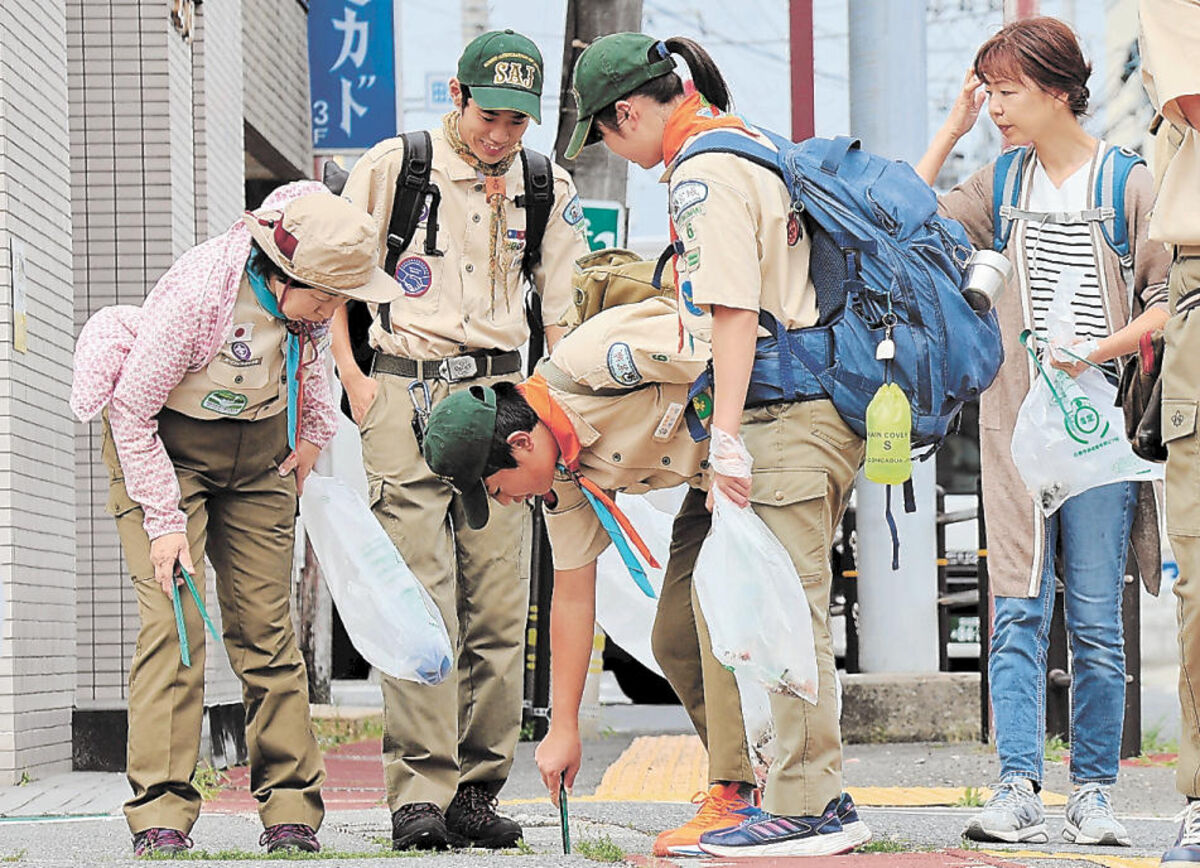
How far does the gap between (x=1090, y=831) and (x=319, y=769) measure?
204cm

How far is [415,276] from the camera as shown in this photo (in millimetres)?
5152

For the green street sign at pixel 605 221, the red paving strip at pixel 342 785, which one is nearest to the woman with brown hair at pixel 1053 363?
the red paving strip at pixel 342 785

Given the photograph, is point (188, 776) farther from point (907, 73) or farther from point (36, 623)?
point (907, 73)

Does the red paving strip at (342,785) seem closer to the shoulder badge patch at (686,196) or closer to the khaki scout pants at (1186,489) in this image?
the shoulder badge patch at (686,196)

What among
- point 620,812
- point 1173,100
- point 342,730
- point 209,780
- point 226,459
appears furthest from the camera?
point 342,730

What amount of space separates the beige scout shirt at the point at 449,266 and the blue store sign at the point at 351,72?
6471 mm

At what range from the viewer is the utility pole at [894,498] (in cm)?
928

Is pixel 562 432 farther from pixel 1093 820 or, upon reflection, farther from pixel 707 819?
pixel 1093 820

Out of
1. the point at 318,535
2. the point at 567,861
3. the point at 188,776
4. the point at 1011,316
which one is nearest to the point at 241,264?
the point at 318,535

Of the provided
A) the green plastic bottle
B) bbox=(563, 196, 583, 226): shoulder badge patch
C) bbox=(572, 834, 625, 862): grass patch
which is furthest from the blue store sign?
the green plastic bottle

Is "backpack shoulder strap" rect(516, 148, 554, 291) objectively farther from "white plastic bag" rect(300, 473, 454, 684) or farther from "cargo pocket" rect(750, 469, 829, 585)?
"cargo pocket" rect(750, 469, 829, 585)

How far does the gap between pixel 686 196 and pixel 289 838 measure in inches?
76.6

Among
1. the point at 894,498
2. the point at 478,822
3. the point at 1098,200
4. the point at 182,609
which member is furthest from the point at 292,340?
the point at 894,498

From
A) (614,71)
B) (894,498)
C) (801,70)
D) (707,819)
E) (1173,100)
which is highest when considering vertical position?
(801,70)
